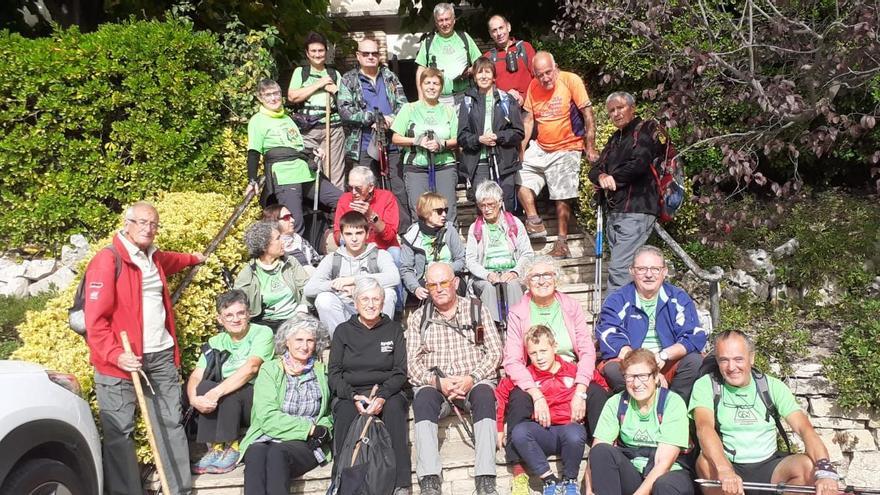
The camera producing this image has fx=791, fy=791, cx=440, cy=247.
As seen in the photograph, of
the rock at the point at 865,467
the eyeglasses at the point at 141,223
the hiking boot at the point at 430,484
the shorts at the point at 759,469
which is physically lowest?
the rock at the point at 865,467

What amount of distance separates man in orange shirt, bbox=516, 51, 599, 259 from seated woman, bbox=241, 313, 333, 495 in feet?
9.66

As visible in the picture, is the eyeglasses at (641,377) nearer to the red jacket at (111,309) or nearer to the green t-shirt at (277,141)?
the red jacket at (111,309)

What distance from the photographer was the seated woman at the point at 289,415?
16.9ft

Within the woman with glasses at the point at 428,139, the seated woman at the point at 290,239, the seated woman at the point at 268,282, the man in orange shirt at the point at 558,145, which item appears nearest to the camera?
the seated woman at the point at 268,282

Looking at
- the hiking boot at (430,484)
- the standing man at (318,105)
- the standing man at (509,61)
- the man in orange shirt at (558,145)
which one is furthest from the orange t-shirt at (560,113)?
the hiking boot at (430,484)

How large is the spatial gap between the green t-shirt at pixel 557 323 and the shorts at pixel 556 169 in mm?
2200

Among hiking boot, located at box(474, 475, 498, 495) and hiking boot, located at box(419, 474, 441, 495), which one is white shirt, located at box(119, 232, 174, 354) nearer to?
hiking boot, located at box(419, 474, 441, 495)

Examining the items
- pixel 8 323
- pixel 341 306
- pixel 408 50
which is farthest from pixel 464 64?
pixel 408 50

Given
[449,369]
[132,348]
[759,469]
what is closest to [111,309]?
[132,348]

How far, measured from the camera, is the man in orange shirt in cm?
776

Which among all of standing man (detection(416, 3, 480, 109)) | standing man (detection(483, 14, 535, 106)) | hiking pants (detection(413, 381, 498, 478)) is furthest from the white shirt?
standing man (detection(483, 14, 535, 106))

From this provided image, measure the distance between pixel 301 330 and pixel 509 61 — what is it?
4252 millimetres

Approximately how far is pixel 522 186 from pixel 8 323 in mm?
5004

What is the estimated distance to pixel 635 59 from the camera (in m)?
9.06
